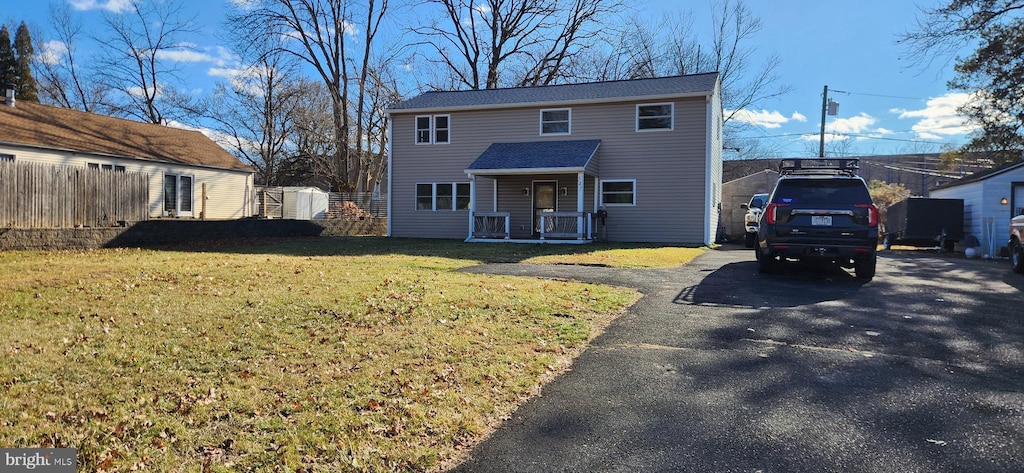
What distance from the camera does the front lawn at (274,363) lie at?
3.01 meters

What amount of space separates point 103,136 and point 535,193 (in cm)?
1828

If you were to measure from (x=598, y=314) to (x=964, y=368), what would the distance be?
11.0 ft

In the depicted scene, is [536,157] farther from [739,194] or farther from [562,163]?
[739,194]

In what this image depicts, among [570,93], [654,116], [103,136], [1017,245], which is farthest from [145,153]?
[1017,245]

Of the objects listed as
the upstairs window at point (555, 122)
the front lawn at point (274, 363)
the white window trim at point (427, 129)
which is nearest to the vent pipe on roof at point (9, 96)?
the white window trim at point (427, 129)

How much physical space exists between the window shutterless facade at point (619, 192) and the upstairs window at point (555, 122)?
8.28ft

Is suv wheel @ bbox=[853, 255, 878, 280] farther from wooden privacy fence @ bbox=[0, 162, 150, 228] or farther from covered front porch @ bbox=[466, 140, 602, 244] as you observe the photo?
wooden privacy fence @ bbox=[0, 162, 150, 228]

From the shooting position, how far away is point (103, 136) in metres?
23.9

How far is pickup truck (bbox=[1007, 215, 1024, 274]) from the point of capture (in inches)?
440

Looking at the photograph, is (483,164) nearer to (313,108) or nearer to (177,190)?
(177,190)

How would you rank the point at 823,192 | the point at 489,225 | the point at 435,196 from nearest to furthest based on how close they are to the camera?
the point at 823,192 < the point at 489,225 < the point at 435,196

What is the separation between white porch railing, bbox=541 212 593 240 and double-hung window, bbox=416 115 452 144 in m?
5.85

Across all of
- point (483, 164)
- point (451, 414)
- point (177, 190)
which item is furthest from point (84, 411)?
point (177, 190)

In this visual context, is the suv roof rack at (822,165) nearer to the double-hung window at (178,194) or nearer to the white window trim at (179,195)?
the white window trim at (179,195)
